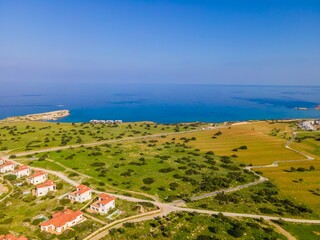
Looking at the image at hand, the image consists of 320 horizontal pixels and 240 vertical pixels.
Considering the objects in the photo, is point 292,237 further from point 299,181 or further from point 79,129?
point 79,129

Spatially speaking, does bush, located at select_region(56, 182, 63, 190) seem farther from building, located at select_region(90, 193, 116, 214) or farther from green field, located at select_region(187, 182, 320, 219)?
green field, located at select_region(187, 182, 320, 219)

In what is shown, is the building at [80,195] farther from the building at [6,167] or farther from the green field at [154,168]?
the building at [6,167]

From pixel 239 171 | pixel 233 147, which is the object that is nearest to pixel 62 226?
pixel 239 171

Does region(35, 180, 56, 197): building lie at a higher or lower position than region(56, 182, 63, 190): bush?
higher

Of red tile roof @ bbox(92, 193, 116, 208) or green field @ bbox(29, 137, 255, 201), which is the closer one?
red tile roof @ bbox(92, 193, 116, 208)

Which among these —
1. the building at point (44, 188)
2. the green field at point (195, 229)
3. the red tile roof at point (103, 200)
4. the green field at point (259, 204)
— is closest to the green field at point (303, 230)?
the green field at point (195, 229)

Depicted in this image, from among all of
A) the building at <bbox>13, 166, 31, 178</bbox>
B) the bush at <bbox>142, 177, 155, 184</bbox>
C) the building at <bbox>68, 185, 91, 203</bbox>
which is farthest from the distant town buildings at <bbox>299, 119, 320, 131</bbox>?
the building at <bbox>13, 166, 31, 178</bbox>
